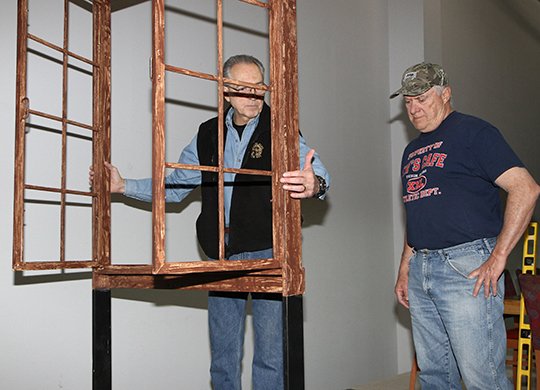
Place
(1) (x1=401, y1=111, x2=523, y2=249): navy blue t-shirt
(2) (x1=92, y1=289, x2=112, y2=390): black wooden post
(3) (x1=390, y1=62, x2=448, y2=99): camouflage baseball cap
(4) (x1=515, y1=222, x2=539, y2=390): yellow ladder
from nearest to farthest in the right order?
(2) (x1=92, y1=289, x2=112, y2=390): black wooden post, (1) (x1=401, y1=111, x2=523, y2=249): navy blue t-shirt, (3) (x1=390, y1=62, x2=448, y2=99): camouflage baseball cap, (4) (x1=515, y1=222, x2=539, y2=390): yellow ladder

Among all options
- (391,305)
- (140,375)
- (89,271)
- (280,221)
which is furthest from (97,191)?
(391,305)

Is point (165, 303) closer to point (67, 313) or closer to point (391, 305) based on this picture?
point (67, 313)

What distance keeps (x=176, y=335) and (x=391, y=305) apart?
6.84ft

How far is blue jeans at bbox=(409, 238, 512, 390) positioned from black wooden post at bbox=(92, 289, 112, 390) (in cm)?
115

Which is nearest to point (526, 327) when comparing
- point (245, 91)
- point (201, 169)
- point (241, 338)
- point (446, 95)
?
point (446, 95)

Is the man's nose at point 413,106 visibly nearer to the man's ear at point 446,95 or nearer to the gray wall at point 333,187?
the man's ear at point 446,95

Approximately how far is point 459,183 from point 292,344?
99cm

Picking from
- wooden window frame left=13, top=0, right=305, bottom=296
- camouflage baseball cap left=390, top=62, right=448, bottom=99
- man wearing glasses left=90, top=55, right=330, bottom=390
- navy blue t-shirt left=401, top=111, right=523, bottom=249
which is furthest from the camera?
camouflage baseball cap left=390, top=62, right=448, bottom=99

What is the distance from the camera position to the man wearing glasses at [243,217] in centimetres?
220

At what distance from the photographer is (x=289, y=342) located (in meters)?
1.88

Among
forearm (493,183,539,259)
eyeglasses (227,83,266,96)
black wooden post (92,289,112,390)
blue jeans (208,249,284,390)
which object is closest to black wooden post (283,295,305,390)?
blue jeans (208,249,284,390)

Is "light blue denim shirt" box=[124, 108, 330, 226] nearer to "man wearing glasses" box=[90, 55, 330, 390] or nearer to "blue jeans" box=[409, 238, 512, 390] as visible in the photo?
"man wearing glasses" box=[90, 55, 330, 390]

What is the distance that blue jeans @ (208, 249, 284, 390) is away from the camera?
7.28ft

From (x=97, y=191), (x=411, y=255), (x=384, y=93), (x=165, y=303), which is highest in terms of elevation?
(x=384, y=93)
